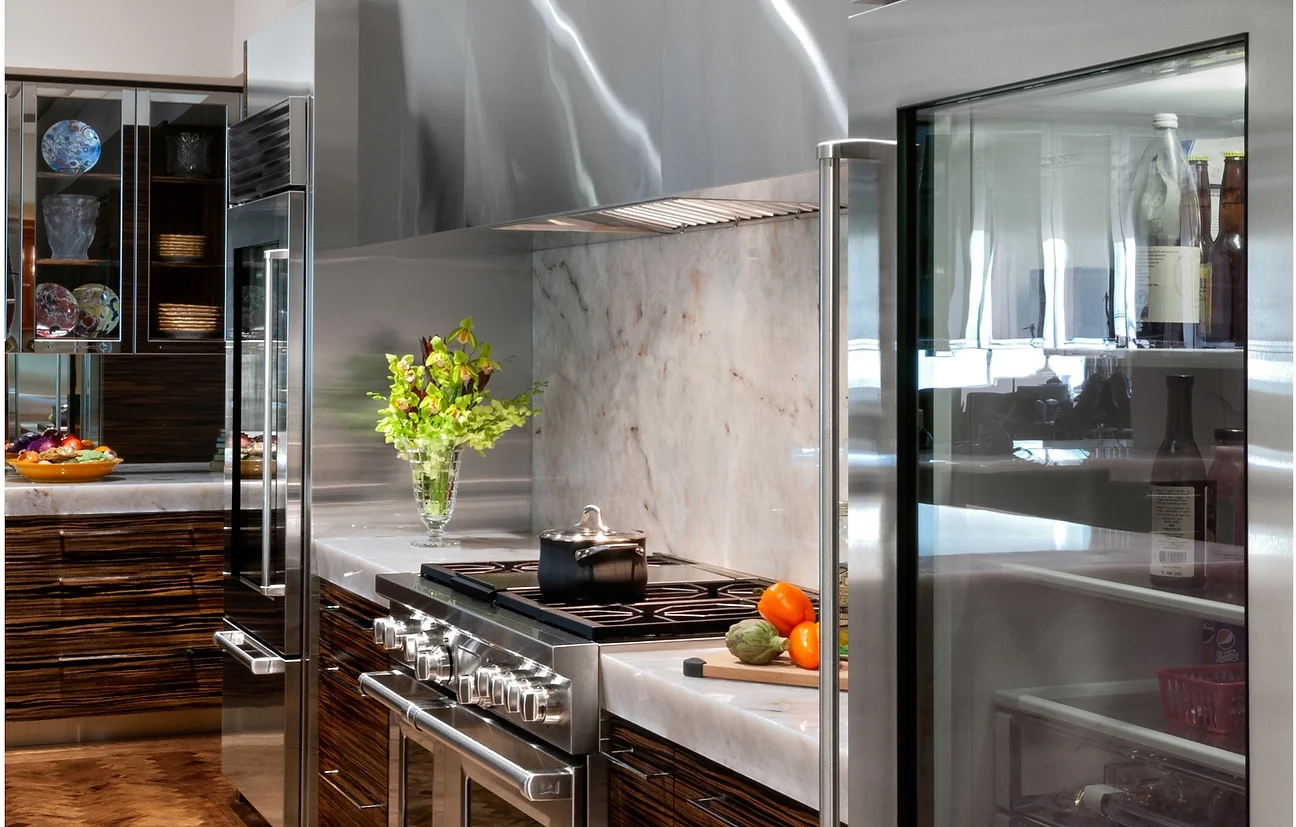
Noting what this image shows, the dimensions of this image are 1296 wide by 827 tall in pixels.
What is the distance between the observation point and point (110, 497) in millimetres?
5160

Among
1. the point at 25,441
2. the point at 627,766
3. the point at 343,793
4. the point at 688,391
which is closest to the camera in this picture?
the point at 627,766

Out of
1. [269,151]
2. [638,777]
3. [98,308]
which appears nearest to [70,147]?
[98,308]

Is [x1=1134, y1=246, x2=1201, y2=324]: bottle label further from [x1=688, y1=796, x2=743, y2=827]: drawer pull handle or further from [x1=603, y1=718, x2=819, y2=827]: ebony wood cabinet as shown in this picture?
[x1=688, y1=796, x2=743, y2=827]: drawer pull handle

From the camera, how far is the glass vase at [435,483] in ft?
11.5

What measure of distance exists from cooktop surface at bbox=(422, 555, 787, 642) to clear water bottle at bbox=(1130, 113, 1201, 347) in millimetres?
1304

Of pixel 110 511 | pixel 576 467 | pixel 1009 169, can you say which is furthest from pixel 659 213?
pixel 110 511

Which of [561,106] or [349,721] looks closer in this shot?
[561,106]

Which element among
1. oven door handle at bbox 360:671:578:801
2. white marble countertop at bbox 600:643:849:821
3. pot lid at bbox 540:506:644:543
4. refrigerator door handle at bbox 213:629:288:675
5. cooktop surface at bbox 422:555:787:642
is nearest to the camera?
white marble countertop at bbox 600:643:849:821

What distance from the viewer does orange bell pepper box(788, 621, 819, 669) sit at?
202cm

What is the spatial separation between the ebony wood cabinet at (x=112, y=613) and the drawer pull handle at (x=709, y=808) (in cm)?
378

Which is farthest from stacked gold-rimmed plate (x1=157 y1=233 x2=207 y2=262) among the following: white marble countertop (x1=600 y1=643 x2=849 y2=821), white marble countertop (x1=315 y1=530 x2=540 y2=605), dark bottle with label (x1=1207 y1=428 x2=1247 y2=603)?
dark bottle with label (x1=1207 y1=428 x2=1247 y2=603)

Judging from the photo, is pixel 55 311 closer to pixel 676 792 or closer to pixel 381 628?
pixel 381 628

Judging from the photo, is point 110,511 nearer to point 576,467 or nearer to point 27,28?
point 27,28

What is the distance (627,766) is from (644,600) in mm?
523
